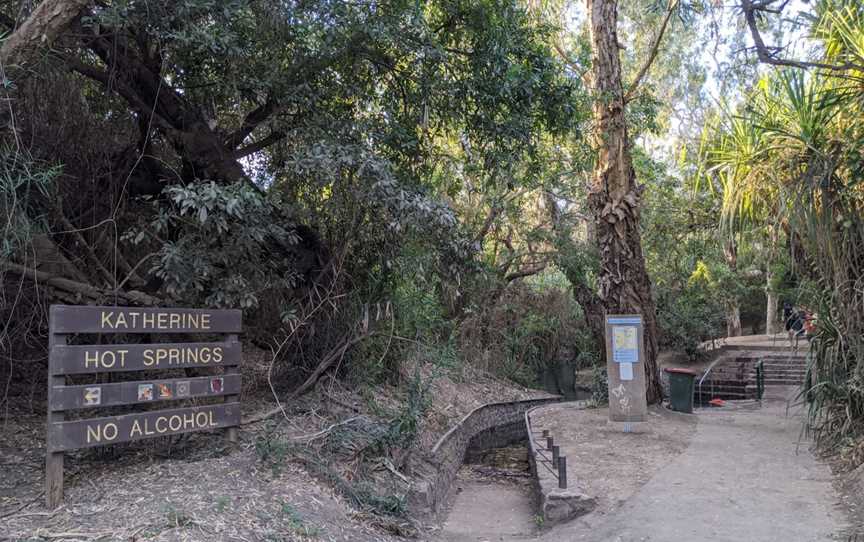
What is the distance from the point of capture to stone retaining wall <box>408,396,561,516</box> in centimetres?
895

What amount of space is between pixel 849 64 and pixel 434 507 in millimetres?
7272

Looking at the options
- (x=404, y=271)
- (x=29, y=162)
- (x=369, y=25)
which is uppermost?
(x=369, y=25)

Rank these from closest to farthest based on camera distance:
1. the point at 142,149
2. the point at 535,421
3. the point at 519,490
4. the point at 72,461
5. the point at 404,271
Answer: the point at 72,461
the point at 142,149
the point at 404,271
the point at 519,490
the point at 535,421

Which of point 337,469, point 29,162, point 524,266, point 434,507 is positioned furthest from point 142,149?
point 524,266

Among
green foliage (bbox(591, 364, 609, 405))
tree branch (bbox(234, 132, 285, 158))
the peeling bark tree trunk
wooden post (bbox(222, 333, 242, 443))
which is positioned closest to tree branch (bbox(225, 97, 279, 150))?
tree branch (bbox(234, 132, 285, 158))

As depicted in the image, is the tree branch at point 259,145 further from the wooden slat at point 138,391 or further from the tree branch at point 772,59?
the tree branch at point 772,59

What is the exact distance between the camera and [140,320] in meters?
6.37

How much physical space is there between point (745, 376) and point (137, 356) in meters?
20.8

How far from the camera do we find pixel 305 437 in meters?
8.18

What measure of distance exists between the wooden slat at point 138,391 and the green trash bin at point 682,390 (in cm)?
984

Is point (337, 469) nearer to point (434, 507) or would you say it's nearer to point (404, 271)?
point (434, 507)

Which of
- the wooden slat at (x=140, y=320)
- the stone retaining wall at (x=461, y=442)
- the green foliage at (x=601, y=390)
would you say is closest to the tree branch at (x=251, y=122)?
the wooden slat at (x=140, y=320)

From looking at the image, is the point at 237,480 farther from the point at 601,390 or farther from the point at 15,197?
the point at 601,390

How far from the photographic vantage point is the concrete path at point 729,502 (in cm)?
645
